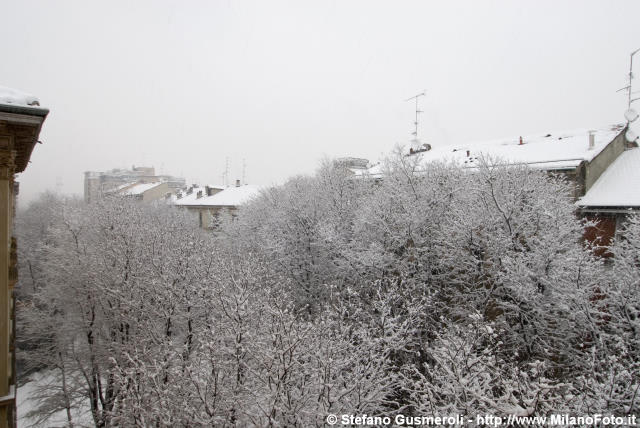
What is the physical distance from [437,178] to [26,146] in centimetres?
1418

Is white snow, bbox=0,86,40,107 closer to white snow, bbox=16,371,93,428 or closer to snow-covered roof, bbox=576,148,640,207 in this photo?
white snow, bbox=16,371,93,428

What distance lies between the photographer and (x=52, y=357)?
57.2 feet

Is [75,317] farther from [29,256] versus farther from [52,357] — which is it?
[29,256]

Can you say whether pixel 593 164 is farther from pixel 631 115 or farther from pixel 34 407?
pixel 34 407

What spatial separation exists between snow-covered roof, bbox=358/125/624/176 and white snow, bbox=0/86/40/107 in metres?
14.5

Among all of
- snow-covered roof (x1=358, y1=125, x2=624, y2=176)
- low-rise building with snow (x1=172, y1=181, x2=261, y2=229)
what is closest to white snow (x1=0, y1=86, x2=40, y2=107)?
snow-covered roof (x1=358, y1=125, x2=624, y2=176)

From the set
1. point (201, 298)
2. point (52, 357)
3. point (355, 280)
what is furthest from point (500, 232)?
point (52, 357)

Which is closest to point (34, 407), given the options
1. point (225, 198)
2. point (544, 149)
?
point (544, 149)

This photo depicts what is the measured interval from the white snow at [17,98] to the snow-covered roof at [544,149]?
47.5 feet

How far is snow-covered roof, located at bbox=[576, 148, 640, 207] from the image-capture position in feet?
48.3

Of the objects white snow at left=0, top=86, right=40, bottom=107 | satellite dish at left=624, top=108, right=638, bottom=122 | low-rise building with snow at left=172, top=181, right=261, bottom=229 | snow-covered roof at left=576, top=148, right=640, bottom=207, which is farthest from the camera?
low-rise building with snow at left=172, top=181, right=261, bottom=229

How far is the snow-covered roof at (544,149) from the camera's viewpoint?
17.1 m

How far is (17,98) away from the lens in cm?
579

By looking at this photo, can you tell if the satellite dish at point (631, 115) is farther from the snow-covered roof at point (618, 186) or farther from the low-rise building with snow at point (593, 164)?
the snow-covered roof at point (618, 186)
